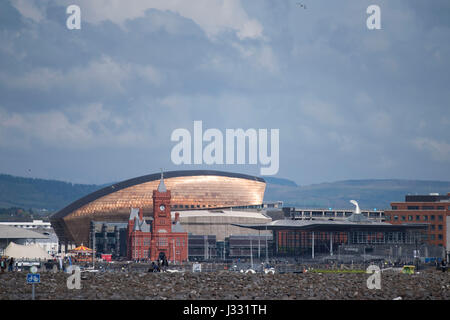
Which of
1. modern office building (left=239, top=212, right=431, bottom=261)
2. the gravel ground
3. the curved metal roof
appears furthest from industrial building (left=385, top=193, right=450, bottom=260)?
the gravel ground

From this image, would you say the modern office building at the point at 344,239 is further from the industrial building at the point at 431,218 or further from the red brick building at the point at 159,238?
the industrial building at the point at 431,218

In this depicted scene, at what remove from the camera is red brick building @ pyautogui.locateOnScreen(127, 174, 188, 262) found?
174 metres

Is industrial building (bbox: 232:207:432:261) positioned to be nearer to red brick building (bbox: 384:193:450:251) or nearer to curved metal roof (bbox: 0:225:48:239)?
red brick building (bbox: 384:193:450:251)

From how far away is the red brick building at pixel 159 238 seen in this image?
173500 mm

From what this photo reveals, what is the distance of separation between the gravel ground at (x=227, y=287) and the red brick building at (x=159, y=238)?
97.0 meters

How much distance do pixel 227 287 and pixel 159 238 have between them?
367 feet

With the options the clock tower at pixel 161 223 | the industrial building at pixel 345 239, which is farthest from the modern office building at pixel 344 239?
the clock tower at pixel 161 223

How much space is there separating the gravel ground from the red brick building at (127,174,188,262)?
318 feet

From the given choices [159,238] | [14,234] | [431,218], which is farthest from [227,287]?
[431,218]
